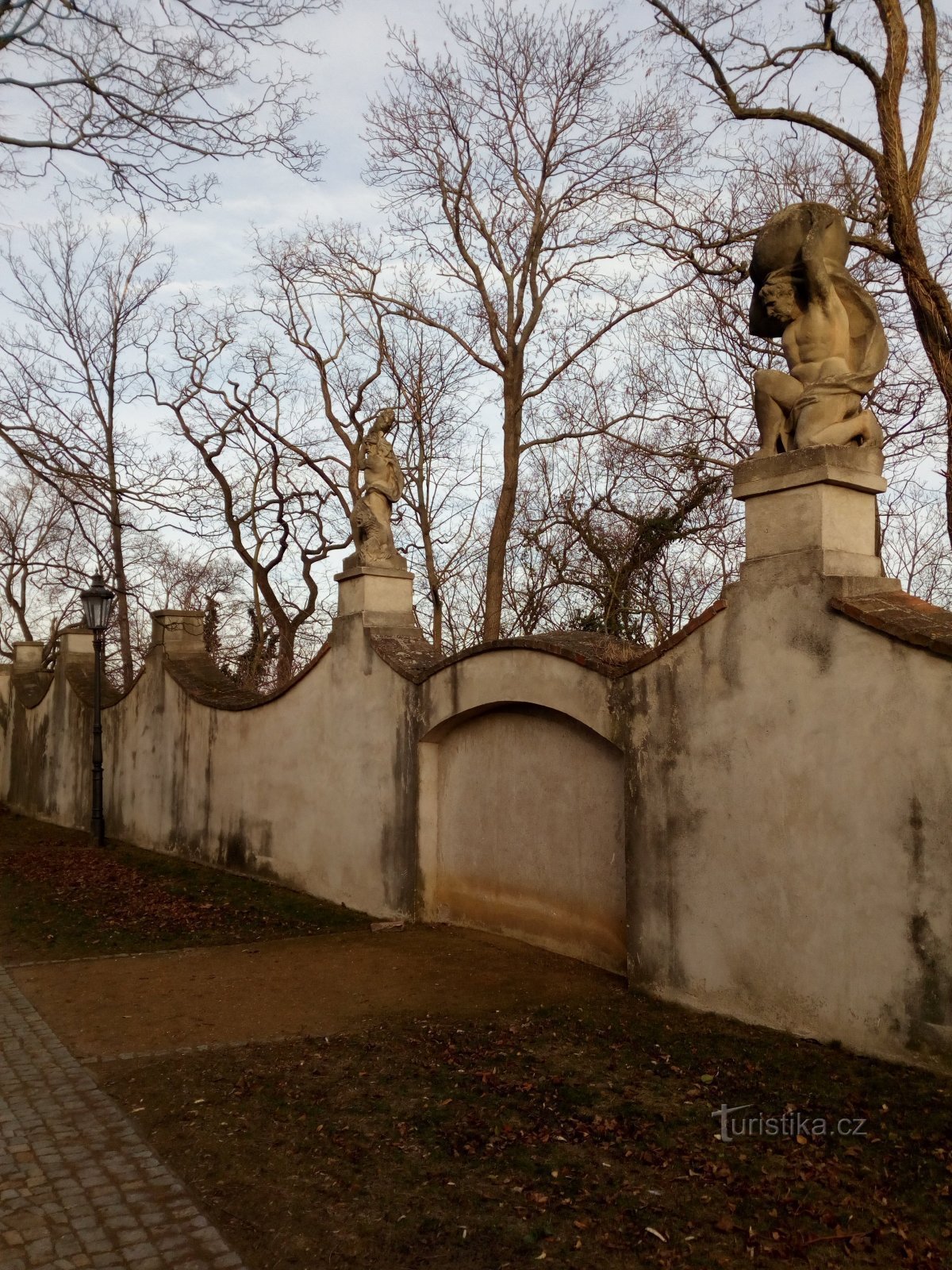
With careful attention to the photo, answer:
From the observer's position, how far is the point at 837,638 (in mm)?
5766

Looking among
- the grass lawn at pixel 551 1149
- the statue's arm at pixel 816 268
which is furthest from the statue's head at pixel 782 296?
the grass lawn at pixel 551 1149

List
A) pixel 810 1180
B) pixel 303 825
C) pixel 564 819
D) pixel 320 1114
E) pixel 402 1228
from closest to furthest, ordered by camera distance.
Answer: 1. pixel 402 1228
2. pixel 810 1180
3. pixel 320 1114
4. pixel 564 819
5. pixel 303 825

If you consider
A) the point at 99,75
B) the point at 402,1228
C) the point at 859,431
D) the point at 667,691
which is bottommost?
the point at 402,1228

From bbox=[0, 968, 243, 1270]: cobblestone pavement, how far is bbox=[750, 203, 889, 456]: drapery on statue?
5.05 meters

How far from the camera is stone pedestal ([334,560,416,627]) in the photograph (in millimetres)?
10547

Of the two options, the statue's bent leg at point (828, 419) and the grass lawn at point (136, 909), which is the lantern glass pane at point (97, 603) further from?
the statue's bent leg at point (828, 419)

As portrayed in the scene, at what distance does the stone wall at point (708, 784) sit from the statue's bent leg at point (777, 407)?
0.24 meters

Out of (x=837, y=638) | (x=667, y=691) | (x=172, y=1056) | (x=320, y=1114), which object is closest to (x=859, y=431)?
(x=837, y=638)

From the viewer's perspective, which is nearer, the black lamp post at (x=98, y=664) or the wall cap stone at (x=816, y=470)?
the wall cap stone at (x=816, y=470)

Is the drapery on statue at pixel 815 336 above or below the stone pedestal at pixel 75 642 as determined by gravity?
above

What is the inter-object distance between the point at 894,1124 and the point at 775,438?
3817 mm

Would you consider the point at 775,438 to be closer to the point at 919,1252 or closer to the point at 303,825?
the point at 919,1252

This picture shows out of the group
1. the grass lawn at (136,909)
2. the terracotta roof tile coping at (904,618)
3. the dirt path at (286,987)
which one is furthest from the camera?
the grass lawn at (136,909)

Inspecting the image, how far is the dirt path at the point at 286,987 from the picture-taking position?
261 inches
